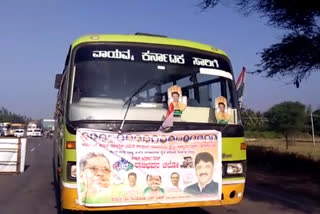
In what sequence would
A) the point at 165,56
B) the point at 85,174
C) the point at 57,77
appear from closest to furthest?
the point at 85,174, the point at 165,56, the point at 57,77

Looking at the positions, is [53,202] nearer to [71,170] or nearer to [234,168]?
[71,170]

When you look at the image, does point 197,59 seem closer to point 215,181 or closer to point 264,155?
point 215,181

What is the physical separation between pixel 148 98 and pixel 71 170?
4.74 ft

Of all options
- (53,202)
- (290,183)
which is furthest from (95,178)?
(290,183)

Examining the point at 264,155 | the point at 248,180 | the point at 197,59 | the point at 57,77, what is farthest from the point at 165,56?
the point at 264,155

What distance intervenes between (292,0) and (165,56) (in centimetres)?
781

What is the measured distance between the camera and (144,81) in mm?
6836

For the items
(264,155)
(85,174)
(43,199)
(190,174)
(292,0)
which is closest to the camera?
(85,174)

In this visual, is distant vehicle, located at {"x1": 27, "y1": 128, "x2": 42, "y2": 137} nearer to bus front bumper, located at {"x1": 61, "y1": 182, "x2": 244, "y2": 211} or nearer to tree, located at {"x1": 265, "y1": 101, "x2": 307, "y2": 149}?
tree, located at {"x1": 265, "y1": 101, "x2": 307, "y2": 149}

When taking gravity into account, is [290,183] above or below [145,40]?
below

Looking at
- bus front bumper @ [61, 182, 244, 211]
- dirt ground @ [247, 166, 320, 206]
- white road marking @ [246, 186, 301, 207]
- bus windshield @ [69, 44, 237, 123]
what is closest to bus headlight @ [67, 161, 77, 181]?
bus front bumper @ [61, 182, 244, 211]

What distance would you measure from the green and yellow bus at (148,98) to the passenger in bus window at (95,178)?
93mm

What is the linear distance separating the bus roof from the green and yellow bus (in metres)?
0.01

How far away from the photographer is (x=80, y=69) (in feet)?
21.8
